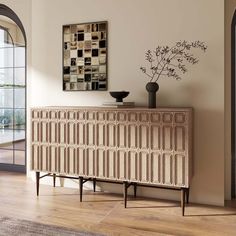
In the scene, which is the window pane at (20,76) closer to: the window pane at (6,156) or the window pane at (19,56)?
the window pane at (19,56)

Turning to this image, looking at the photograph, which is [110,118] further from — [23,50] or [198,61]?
[23,50]

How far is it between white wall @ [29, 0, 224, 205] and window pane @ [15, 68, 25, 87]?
775 mm

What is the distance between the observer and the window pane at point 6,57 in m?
4.49

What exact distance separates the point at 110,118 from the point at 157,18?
1182mm

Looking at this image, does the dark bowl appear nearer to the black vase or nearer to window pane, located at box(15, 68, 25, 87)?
the black vase

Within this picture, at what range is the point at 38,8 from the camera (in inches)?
152

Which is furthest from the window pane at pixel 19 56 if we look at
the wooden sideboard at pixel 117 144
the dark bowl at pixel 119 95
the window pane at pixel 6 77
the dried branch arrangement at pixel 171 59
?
the dried branch arrangement at pixel 171 59

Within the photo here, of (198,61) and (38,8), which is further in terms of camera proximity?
(38,8)

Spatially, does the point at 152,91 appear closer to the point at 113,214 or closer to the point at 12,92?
the point at 113,214

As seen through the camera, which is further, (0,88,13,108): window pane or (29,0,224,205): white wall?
(0,88,13,108): window pane

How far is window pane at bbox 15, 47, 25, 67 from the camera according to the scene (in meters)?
4.40

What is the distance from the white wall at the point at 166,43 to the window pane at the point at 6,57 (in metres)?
0.91

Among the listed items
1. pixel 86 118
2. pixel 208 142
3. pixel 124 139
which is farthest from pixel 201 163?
pixel 86 118

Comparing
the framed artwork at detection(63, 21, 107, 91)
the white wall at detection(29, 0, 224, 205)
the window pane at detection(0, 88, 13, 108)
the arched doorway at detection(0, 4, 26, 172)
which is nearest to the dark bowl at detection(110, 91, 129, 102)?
the white wall at detection(29, 0, 224, 205)
